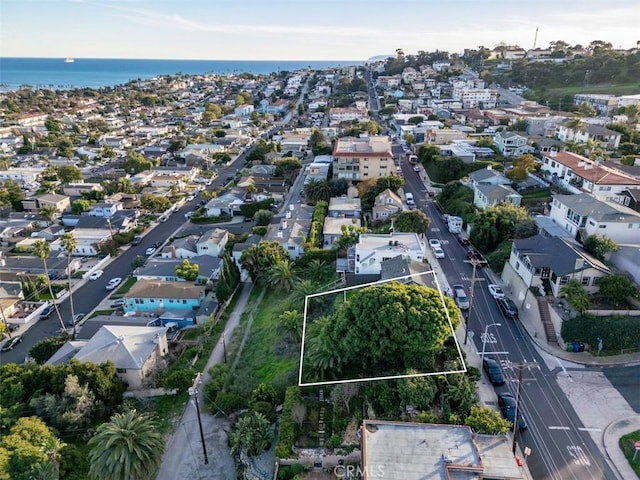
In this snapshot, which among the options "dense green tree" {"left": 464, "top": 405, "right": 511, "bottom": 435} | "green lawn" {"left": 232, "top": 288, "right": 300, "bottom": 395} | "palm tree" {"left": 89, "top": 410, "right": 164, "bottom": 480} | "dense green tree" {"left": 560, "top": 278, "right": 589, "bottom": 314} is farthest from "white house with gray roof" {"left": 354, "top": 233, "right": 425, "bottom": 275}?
"palm tree" {"left": 89, "top": 410, "right": 164, "bottom": 480}

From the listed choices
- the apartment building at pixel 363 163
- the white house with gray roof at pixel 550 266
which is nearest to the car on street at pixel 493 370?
the white house with gray roof at pixel 550 266

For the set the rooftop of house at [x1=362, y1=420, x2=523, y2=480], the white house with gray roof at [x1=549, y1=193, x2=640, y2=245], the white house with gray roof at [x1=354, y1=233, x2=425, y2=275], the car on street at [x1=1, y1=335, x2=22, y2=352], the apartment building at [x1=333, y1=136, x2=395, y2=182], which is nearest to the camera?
the rooftop of house at [x1=362, y1=420, x2=523, y2=480]

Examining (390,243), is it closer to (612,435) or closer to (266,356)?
(266,356)

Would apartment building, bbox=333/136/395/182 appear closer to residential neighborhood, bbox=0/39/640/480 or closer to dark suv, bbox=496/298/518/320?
residential neighborhood, bbox=0/39/640/480

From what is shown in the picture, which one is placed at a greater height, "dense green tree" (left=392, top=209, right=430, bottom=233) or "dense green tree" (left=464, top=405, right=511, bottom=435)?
"dense green tree" (left=392, top=209, right=430, bottom=233)

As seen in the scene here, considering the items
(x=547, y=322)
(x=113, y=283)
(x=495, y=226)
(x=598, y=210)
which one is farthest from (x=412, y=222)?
(x=113, y=283)

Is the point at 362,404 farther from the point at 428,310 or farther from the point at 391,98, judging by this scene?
the point at 391,98
